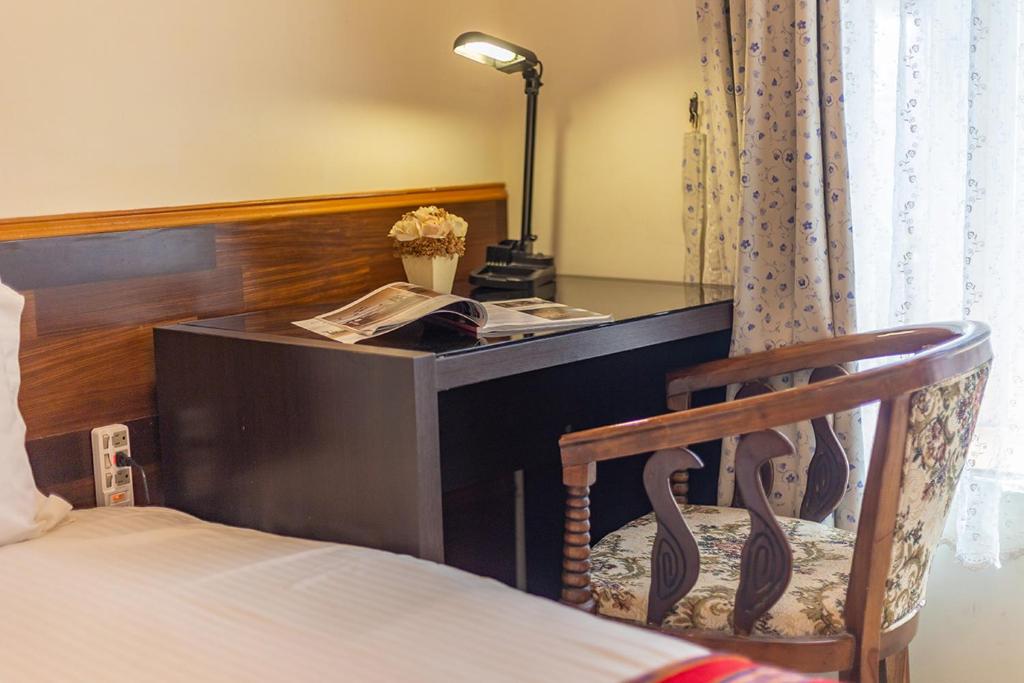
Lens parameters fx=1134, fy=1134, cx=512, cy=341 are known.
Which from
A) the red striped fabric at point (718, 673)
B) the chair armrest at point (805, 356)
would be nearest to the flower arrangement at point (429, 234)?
the chair armrest at point (805, 356)

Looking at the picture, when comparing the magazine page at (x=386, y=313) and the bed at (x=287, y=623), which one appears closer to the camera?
the bed at (x=287, y=623)

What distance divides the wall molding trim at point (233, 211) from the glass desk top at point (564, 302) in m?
0.18

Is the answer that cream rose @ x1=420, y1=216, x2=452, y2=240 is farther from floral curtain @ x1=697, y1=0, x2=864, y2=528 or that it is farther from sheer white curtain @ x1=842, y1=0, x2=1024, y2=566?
sheer white curtain @ x1=842, y1=0, x2=1024, y2=566

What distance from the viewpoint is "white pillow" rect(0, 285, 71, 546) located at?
1560 mm

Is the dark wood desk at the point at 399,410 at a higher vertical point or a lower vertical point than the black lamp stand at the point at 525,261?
lower

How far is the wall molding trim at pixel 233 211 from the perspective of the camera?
5.86 feet

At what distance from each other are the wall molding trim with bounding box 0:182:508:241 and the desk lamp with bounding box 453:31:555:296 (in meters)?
0.17

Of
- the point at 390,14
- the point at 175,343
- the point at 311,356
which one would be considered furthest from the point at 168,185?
the point at 390,14

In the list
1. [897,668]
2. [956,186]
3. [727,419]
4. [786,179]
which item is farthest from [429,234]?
[897,668]

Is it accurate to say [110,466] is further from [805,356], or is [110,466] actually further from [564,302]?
[805,356]

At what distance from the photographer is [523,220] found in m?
2.50

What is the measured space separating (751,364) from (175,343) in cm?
100

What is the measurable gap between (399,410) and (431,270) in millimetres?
658

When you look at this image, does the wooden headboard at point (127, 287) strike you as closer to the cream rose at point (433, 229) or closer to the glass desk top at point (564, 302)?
the glass desk top at point (564, 302)
